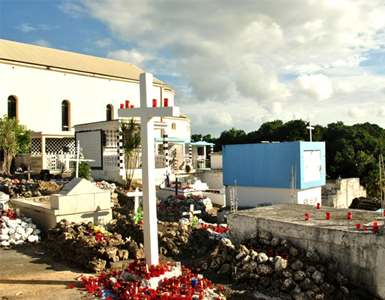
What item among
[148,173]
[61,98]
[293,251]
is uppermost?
[61,98]

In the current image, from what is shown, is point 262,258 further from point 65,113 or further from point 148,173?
point 65,113

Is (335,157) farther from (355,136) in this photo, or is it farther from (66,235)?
(66,235)

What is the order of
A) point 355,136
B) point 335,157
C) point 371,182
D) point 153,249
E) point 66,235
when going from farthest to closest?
point 355,136
point 335,157
point 371,182
point 66,235
point 153,249

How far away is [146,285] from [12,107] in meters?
27.0

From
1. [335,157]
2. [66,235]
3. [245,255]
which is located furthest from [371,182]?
[66,235]

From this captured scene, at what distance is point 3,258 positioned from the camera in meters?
8.29

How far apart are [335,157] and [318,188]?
23.3 m

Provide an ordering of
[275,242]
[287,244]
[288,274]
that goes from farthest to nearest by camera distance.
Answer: [275,242] → [287,244] → [288,274]

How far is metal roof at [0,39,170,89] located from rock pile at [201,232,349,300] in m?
26.8

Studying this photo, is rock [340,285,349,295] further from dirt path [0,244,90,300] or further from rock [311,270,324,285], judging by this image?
dirt path [0,244,90,300]

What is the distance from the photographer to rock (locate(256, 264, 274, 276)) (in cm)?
734

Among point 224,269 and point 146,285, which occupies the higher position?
point 146,285

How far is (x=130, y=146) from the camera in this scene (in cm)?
1998

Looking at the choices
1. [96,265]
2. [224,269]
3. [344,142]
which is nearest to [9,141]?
[96,265]
